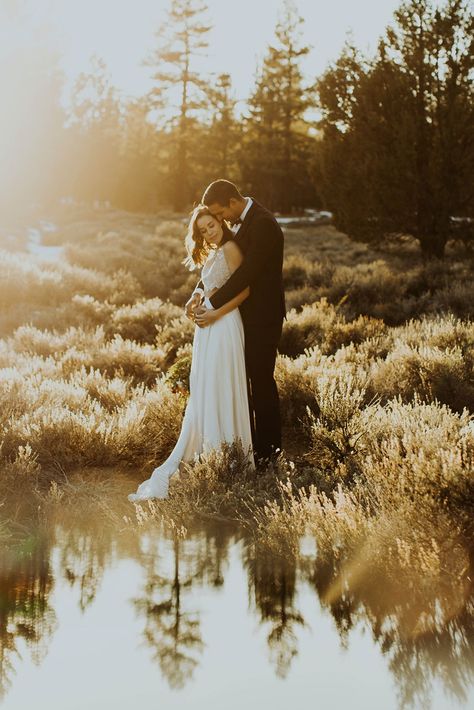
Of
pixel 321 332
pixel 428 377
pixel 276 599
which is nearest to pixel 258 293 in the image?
pixel 276 599

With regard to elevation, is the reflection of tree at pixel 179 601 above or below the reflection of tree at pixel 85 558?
above

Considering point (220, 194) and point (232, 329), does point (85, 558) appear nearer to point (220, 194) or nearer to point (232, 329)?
point (232, 329)

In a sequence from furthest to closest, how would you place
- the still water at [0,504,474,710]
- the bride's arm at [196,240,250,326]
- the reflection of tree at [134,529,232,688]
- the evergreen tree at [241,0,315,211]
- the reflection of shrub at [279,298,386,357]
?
1. the evergreen tree at [241,0,315,211]
2. the reflection of shrub at [279,298,386,357]
3. the bride's arm at [196,240,250,326]
4. the reflection of tree at [134,529,232,688]
5. the still water at [0,504,474,710]

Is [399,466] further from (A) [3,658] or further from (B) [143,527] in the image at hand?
(A) [3,658]

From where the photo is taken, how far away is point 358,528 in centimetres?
423

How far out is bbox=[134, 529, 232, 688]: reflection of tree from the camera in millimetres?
3279

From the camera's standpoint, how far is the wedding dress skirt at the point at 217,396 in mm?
5789

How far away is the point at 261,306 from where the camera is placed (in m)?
5.77

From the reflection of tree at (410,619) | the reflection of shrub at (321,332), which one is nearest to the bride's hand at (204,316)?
the reflection of tree at (410,619)

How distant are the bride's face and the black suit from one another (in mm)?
140

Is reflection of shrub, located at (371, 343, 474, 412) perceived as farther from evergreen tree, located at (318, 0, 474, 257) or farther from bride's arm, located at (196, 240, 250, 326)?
evergreen tree, located at (318, 0, 474, 257)

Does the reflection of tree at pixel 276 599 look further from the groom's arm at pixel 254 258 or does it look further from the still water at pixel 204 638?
the groom's arm at pixel 254 258

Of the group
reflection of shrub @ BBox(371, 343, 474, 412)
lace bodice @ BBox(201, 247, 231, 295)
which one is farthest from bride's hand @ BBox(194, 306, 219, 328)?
reflection of shrub @ BBox(371, 343, 474, 412)

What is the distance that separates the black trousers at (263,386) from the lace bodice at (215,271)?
392mm
